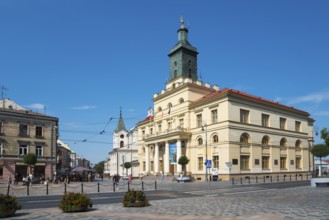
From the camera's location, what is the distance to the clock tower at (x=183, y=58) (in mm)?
60334

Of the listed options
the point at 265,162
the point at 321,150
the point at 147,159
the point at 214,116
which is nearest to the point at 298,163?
the point at 265,162

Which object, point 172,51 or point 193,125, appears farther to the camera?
point 172,51

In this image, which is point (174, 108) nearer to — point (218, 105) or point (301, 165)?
point (218, 105)

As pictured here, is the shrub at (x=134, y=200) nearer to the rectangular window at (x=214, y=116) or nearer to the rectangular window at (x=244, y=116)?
the rectangular window at (x=214, y=116)

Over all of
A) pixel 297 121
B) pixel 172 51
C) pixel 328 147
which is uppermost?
pixel 172 51

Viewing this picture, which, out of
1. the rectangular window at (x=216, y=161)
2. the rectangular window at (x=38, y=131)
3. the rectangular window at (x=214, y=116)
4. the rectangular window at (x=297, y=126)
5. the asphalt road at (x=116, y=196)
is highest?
the rectangular window at (x=214, y=116)

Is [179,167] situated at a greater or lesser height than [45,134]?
lesser

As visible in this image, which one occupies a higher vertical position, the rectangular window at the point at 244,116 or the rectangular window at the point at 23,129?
the rectangular window at the point at 244,116

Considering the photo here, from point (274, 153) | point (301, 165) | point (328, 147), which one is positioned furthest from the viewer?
point (301, 165)

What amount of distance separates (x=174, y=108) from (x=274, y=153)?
18050 mm

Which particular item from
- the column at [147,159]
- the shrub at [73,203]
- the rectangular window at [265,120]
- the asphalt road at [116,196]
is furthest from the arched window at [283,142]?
the shrub at [73,203]

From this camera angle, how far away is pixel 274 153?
174ft

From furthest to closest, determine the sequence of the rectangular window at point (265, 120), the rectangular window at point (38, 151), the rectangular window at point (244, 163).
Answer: the rectangular window at point (265, 120)
the rectangular window at point (38, 151)
the rectangular window at point (244, 163)

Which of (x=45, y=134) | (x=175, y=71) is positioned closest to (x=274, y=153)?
(x=175, y=71)
